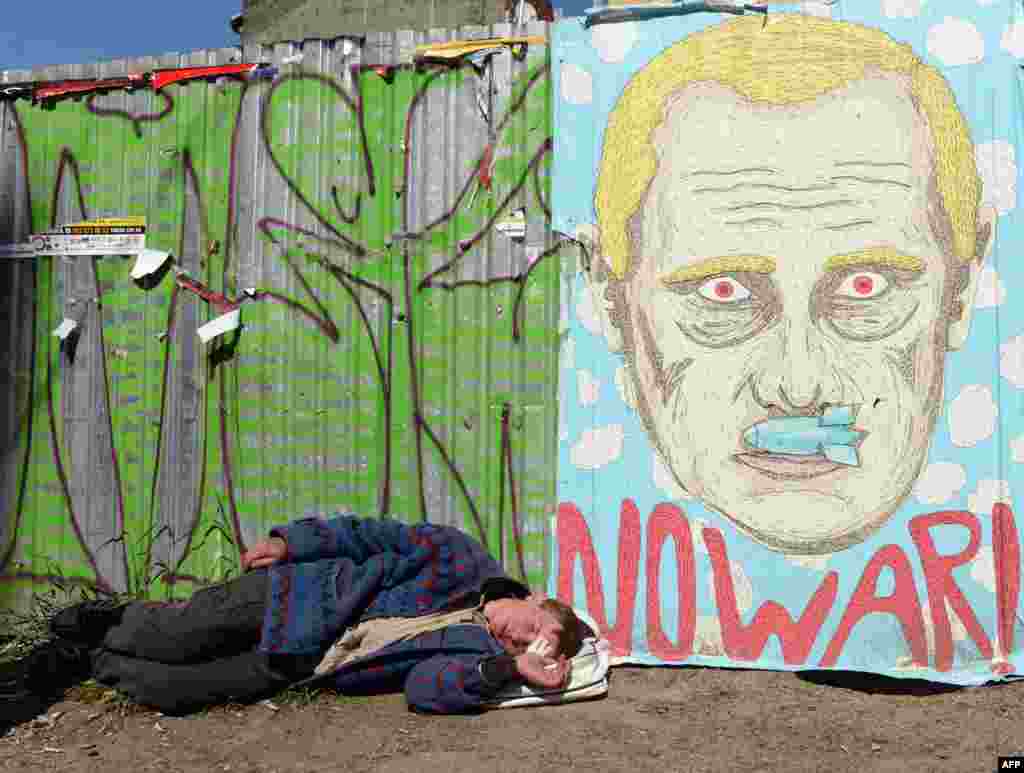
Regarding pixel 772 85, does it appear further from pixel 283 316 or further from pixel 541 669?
pixel 541 669

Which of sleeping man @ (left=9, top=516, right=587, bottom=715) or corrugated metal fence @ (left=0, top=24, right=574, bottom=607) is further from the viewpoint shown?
corrugated metal fence @ (left=0, top=24, right=574, bottom=607)

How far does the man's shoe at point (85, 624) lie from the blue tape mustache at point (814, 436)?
2680mm

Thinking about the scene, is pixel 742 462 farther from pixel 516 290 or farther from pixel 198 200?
pixel 198 200

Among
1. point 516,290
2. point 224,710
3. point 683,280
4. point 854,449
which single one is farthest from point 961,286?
point 224,710

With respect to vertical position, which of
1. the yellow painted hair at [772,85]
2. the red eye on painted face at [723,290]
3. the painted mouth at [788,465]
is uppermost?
the yellow painted hair at [772,85]

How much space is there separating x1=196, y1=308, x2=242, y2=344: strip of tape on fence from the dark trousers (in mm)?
1292

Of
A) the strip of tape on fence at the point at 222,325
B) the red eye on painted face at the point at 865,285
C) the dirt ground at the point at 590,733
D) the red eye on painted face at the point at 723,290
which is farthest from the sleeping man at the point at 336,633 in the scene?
the red eye on painted face at the point at 865,285

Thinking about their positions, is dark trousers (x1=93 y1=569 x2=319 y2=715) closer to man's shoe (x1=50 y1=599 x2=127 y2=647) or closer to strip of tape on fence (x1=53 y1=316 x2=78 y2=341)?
man's shoe (x1=50 y1=599 x2=127 y2=647)

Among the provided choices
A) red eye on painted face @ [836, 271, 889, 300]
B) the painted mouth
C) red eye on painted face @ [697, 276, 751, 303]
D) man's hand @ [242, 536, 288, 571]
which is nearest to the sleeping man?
man's hand @ [242, 536, 288, 571]

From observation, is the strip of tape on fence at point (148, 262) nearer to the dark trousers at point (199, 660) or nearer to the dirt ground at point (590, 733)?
the dark trousers at point (199, 660)

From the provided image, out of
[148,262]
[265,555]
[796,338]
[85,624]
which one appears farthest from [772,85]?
[85,624]

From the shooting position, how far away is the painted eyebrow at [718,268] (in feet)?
13.0

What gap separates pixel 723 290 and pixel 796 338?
1.17 ft

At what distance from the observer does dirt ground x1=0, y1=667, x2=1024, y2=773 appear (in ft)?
10.4
